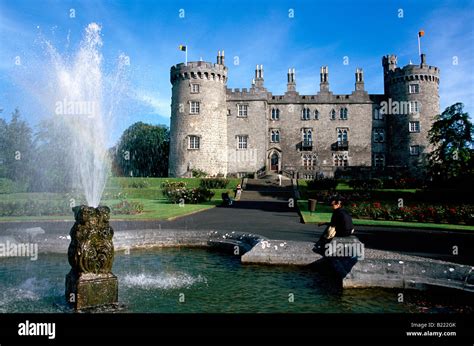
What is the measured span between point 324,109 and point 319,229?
37.0 metres

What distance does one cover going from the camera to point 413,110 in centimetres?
4719

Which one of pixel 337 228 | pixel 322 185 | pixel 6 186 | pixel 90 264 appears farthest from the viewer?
pixel 6 186

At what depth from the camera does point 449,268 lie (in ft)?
23.2

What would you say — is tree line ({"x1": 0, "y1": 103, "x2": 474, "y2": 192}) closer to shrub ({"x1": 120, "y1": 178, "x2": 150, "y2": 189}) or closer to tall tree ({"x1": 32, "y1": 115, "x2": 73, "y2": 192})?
tall tree ({"x1": 32, "y1": 115, "x2": 73, "y2": 192})

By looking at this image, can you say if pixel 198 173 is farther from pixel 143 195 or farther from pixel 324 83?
pixel 324 83

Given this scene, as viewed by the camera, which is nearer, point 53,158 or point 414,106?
point 53,158

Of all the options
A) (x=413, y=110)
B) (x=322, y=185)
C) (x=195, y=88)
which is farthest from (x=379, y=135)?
(x=195, y=88)

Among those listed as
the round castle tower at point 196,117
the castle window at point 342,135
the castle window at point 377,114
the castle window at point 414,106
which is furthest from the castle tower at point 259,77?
the castle window at point 414,106

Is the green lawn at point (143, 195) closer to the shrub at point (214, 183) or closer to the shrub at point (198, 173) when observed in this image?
the shrub at point (214, 183)

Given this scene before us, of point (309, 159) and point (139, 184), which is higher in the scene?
point (309, 159)

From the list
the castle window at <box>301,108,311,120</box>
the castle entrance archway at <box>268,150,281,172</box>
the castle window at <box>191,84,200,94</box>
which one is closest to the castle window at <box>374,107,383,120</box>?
the castle window at <box>301,108,311,120</box>

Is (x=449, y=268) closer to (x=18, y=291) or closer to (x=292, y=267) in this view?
(x=292, y=267)

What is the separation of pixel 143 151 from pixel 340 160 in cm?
4249

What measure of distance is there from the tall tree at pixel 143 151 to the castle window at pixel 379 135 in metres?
38.0
